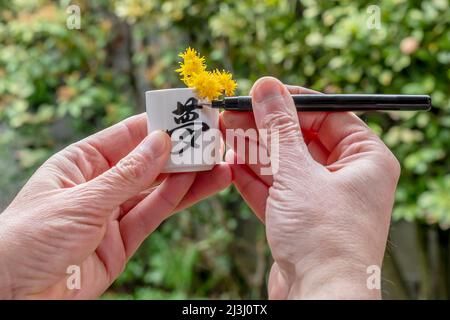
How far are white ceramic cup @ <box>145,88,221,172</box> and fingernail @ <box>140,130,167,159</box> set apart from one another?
2 cm

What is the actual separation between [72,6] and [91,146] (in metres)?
0.79

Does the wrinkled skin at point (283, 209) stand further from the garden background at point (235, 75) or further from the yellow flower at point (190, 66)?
the garden background at point (235, 75)

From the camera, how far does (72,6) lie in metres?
1.40

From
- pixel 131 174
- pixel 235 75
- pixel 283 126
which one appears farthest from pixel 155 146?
pixel 235 75

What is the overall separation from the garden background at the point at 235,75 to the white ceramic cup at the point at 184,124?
0.60 m

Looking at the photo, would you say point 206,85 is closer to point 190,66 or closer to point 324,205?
point 190,66

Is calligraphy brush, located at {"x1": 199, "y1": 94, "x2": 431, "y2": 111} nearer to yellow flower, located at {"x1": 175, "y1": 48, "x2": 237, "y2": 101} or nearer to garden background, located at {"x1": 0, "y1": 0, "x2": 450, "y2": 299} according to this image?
yellow flower, located at {"x1": 175, "y1": 48, "x2": 237, "y2": 101}

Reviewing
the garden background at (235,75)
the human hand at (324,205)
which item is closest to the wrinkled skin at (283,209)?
the human hand at (324,205)

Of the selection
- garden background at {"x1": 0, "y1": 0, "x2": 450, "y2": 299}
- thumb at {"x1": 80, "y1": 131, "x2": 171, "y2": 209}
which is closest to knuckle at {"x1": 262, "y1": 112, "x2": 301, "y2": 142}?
thumb at {"x1": 80, "y1": 131, "x2": 171, "y2": 209}

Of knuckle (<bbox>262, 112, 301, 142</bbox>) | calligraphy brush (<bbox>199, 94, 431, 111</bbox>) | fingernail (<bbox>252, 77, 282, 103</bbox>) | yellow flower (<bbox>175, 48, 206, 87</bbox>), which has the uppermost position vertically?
yellow flower (<bbox>175, 48, 206, 87</bbox>)

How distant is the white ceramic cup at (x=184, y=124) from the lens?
2.06 feet

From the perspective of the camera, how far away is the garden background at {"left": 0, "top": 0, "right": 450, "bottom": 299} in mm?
1130

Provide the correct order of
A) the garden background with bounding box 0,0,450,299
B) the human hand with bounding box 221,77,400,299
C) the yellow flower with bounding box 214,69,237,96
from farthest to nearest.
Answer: the garden background with bounding box 0,0,450,299, the yellow flower with bounding box 214,69,237,96, the human hand with bounding box 221,77,400,299
